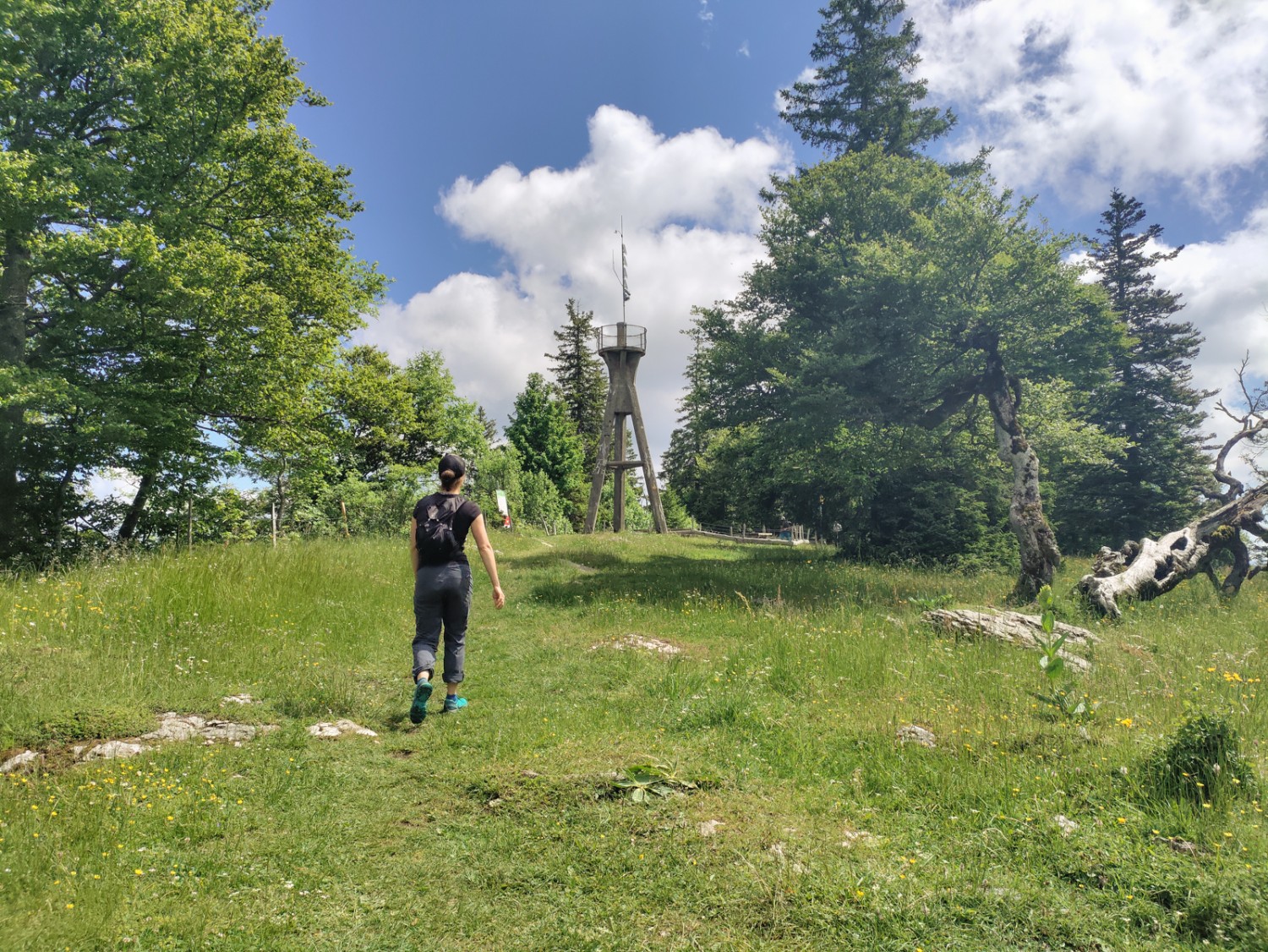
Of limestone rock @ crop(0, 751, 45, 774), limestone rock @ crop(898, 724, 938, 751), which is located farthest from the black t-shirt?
limestone rock @ crop(898, 724, 938, 751)

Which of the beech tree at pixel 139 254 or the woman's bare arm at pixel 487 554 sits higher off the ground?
the beech tree at pixel 139 254

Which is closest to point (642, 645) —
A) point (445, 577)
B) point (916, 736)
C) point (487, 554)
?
point (487, 554)

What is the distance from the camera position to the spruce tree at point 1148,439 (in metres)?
24.3

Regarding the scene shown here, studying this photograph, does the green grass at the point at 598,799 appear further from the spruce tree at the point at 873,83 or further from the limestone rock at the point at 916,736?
the spruce tree at the point at 873,83

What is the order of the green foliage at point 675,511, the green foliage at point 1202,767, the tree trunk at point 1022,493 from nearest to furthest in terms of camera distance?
the green foliage at point 1202,767 → the tree trunk at point 1022,493 → the green foliage at point 675,511

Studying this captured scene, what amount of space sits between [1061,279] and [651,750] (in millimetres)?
15198

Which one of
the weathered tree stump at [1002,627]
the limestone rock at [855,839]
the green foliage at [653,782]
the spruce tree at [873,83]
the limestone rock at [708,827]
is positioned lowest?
the limestone rock at [855,839]

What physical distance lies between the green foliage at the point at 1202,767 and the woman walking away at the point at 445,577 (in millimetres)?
5147

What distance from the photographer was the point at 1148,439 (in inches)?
987

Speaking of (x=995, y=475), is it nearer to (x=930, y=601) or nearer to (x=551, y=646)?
(x=930, y=601)

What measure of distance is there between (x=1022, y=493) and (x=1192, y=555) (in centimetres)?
310

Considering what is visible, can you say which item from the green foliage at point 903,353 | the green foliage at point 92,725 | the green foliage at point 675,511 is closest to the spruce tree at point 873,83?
the green foliage at point 903,353

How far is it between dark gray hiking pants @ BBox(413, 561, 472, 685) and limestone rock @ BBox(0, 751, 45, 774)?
260cm

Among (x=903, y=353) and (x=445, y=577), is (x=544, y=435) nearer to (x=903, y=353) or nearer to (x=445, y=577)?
(x=903, y=353)
